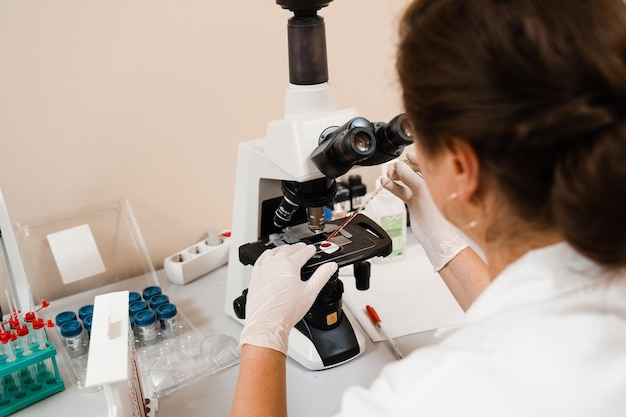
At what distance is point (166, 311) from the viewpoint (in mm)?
1317

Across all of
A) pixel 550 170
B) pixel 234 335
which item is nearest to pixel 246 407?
pixel 234 335

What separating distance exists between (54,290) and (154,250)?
0.87 ft

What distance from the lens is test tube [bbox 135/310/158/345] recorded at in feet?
4.19

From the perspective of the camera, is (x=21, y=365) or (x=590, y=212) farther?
(x=21, y=365)

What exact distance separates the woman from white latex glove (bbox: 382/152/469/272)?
44 centimetres

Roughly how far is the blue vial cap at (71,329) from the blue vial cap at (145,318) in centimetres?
11

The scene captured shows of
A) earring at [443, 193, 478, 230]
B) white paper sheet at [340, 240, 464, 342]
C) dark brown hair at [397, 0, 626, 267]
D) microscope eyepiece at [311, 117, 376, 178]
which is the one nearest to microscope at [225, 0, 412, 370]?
microscope eyepiece at [311, 117, 376, 178]

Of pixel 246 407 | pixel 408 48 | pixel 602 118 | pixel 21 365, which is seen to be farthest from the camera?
pixel 21 365

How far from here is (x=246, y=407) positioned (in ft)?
3.04

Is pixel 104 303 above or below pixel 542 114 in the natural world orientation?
below

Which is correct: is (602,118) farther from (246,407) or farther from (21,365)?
(21,365)

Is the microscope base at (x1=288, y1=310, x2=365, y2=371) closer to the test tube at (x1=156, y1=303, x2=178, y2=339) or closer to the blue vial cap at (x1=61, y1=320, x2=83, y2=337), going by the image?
the test tube at (x1=156, y1=303, x2=178, y2=339)

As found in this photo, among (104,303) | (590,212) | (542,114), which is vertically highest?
(542,114)

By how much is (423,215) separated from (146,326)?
0.62 m
